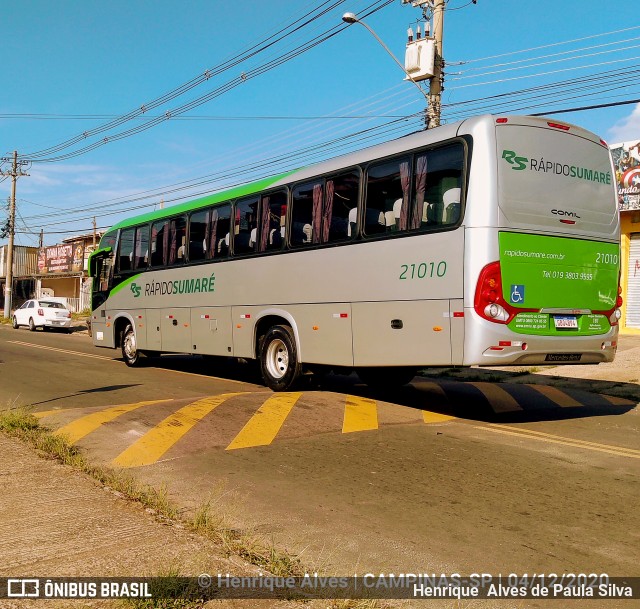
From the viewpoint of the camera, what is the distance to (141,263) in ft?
49.9

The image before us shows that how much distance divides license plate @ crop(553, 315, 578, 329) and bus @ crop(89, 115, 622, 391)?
2 cm

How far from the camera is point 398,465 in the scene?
20.8 feet

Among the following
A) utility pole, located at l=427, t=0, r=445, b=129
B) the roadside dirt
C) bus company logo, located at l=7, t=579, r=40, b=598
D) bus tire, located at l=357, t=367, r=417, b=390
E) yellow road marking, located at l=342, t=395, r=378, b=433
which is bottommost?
bus company logo, located at l=7, t=579, r=40, b=598

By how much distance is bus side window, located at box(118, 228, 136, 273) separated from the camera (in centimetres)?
1568

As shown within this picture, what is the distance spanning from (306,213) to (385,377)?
3215 mm

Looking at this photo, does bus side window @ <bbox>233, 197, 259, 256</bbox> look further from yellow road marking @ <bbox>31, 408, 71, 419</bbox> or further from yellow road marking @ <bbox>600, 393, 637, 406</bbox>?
yellow road marking @ <bbox>600, 393, 637, 406</bbox>

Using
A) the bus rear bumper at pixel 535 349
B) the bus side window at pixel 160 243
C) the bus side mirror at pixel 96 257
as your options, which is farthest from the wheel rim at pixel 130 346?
the bus rear bumper at pixel 535 349

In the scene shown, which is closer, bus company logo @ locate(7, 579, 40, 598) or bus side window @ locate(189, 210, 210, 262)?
bus company logo @ locate(7, 579, 40, 598)

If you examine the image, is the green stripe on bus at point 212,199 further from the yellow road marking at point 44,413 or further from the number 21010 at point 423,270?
the yellow road marking at point 44,413

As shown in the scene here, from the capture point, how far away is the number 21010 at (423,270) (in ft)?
26.3

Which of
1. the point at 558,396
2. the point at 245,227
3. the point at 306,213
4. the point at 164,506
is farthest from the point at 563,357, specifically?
the point at 245,227

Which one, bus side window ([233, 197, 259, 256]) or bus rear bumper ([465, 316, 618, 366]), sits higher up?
bus side window ([233, 197, 259, 256])

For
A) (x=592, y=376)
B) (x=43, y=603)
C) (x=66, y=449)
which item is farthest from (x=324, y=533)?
(x=592, y=376)

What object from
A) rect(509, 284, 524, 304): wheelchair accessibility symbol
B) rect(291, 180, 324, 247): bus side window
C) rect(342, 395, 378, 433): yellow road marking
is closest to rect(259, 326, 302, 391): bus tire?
rect(342, 395, 378, 433): yellow road marking
